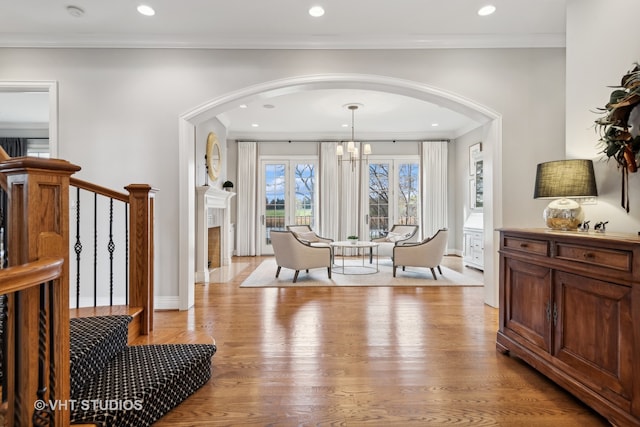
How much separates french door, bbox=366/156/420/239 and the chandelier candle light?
5.59 m

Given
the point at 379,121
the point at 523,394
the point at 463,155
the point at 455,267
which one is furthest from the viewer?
the point at 463,155

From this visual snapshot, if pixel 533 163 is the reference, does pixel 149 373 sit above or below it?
below

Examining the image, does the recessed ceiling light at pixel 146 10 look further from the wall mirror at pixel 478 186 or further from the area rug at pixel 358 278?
the wall mirror at pixel 478 186

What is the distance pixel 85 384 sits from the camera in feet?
5.46

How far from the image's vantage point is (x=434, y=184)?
7715 mm

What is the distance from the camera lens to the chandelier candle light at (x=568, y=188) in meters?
2.13

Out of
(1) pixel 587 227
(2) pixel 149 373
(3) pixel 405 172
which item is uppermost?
(3) pixel 405 172

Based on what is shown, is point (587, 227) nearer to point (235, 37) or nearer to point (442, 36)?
point (442, 36)

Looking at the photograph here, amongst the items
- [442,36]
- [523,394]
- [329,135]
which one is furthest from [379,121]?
[523,394]

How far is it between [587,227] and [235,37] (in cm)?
360

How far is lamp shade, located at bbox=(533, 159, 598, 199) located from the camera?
2127 millimetres

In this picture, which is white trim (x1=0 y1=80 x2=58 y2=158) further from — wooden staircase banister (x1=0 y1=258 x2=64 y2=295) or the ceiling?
wooden staircase banister (x1=0 y1=258 x2=64 y2=295)

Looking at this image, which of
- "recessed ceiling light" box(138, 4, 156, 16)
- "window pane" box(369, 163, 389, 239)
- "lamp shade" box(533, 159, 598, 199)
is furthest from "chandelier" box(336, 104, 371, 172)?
"lamp shade" box(533, 159, 598, 199)

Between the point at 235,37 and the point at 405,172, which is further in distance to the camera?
the point at 405,172
